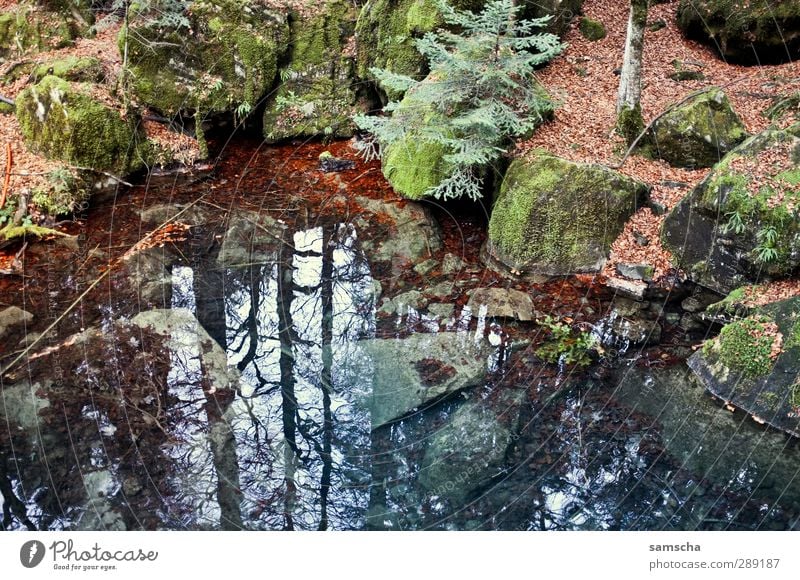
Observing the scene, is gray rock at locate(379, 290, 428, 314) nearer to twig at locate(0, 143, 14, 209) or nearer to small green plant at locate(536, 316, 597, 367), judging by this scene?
small green plant at locate(536, 316, 597, 367)

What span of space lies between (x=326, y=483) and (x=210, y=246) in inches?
158

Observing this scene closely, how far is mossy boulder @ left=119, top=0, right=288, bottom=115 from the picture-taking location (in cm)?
898

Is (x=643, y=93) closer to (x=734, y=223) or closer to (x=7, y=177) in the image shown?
(x=734, y=223)

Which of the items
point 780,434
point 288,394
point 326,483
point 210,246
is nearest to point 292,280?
point 210,246

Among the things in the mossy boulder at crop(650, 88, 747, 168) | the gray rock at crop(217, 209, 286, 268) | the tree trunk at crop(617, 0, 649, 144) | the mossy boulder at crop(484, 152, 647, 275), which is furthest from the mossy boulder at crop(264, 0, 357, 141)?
the mossy boulder at crop(650, 88, 747, 168)

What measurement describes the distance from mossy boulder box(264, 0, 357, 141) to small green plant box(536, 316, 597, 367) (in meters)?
5.35

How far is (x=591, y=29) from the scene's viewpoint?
9.38 m

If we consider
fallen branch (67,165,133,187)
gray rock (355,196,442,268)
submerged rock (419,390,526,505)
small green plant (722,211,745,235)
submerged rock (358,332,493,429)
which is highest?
small green plant (722,211,745,235)

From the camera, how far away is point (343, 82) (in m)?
9.81

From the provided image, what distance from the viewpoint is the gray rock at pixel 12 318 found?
6.16 metres

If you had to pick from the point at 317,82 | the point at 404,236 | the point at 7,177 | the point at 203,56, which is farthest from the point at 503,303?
the point at 7,177

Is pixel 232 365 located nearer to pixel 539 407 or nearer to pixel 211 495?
pixel 211 495

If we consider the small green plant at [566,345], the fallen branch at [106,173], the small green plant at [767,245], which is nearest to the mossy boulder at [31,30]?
the fallen branch at [106,173]
